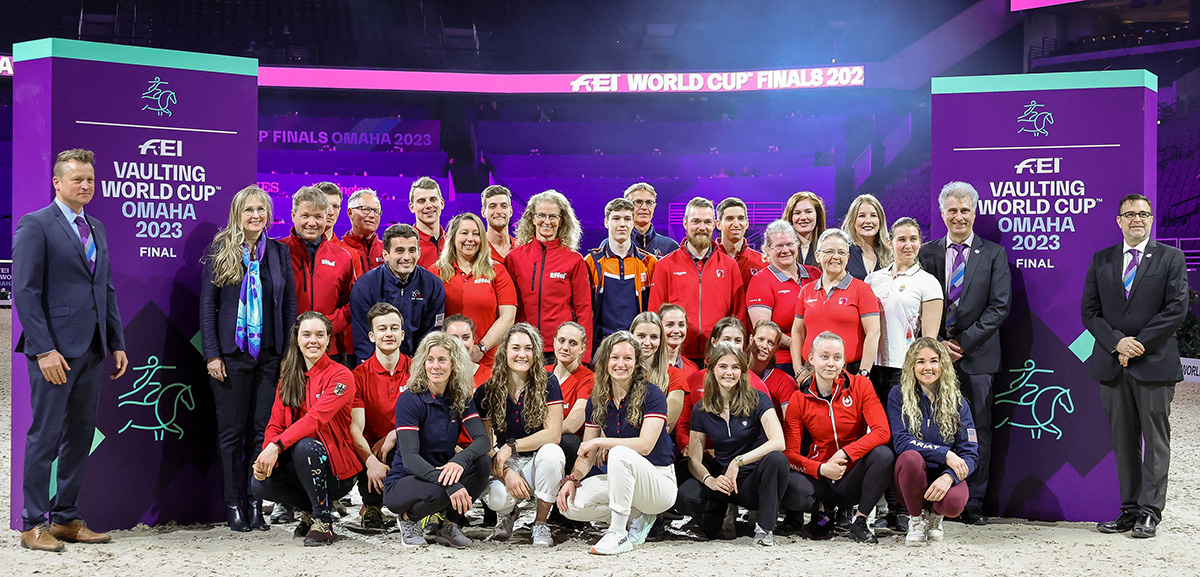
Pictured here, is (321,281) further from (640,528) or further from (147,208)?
(640,528)

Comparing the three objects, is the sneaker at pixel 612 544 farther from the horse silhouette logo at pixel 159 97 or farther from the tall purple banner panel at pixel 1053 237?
the horse silhouette logo at pixel 159 97

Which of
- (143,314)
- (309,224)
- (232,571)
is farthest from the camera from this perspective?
(309,224)

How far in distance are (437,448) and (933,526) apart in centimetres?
263

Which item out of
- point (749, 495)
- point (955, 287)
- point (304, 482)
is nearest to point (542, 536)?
point (749, 495)

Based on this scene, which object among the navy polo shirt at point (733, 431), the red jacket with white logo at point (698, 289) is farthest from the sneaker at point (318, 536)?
the red jacket with white logo at point (698, 289)

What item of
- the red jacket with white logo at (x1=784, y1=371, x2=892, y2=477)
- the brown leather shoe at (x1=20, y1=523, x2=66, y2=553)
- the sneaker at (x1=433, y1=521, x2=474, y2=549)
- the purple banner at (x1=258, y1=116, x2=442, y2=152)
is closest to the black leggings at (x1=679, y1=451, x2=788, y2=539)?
the red jacket with white logo at (x1=784, y1=371, x2=892, y2=477)

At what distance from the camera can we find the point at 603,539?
15.3 ft

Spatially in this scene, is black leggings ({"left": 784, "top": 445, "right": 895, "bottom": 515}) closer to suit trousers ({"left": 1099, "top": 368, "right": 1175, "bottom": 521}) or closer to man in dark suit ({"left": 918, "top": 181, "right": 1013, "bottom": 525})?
man in dark suit ({"left": 918, "top": 181, "right": 1013, "bottom": 525})

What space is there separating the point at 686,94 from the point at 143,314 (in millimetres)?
19529

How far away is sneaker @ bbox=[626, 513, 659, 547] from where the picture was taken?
15.8ft

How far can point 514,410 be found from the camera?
5086 mm

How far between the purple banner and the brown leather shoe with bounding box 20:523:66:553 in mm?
19532

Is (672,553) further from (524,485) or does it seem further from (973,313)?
(973,313)

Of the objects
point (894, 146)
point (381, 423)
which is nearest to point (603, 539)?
point (381, 423)
